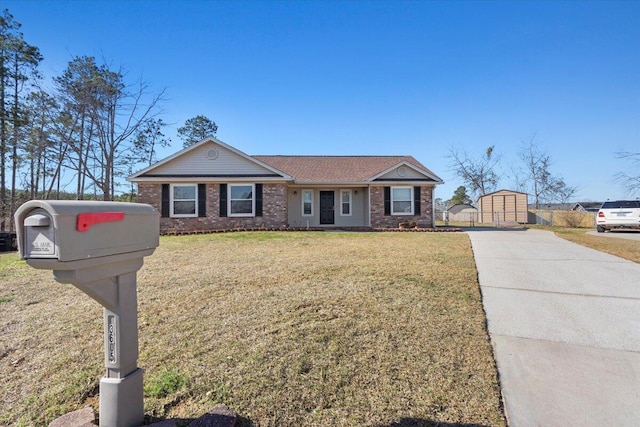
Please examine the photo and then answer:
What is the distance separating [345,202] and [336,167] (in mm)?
2384

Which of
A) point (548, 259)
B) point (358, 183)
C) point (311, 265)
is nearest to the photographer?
point (311, 265)

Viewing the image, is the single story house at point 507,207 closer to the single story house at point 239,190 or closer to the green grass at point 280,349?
the single story house at point 239,190

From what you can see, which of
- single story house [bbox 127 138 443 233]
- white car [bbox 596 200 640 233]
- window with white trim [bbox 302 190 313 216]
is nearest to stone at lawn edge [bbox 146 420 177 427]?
single story house [bbox 127 138 443 233]

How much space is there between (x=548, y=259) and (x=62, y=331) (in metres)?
8.79

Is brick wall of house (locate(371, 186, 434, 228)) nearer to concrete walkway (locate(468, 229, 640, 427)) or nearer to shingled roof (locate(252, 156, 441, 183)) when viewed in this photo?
shingled roof (locate(252, 156, 441, 183))

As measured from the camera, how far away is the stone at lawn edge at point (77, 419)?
6.51 ft

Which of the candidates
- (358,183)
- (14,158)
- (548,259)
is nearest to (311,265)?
(548,259)

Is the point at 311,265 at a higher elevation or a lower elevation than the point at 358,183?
lower

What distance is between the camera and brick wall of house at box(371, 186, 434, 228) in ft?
53.0

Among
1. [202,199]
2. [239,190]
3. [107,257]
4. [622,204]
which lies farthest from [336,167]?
[107,257]

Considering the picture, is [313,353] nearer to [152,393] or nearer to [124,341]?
[152,393]

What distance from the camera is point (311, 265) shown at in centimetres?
638

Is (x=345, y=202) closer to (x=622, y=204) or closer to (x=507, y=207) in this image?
(x=622, y=204)

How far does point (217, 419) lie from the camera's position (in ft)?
6.68
